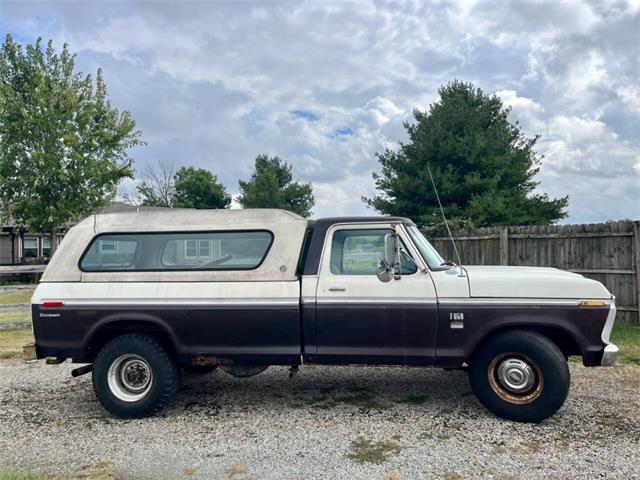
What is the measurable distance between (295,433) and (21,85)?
18496mm

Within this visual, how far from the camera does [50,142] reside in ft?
57.3

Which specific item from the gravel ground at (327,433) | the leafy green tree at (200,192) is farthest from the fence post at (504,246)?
the leafy green tree at (200,192)

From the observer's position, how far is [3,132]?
17.1m

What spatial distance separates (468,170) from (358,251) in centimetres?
1712

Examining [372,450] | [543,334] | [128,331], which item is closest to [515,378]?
[543,334]

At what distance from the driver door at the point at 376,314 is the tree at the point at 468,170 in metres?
14.9

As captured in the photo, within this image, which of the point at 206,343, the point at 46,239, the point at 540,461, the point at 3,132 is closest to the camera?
the point at 540,461

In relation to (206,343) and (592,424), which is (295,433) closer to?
(206,343)

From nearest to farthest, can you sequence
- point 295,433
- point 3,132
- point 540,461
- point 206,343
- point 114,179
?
point 540,461 → point 295,433 → point 206,343 → point 3,132 → point 114,179

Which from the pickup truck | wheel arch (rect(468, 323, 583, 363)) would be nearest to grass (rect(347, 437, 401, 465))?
the pickup truck

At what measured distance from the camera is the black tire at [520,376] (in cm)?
462

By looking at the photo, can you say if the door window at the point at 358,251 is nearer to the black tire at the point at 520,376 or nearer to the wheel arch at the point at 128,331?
the black tire at the point at 520,376

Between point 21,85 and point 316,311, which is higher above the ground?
point 21,85

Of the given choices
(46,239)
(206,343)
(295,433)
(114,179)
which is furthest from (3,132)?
(295,433)
